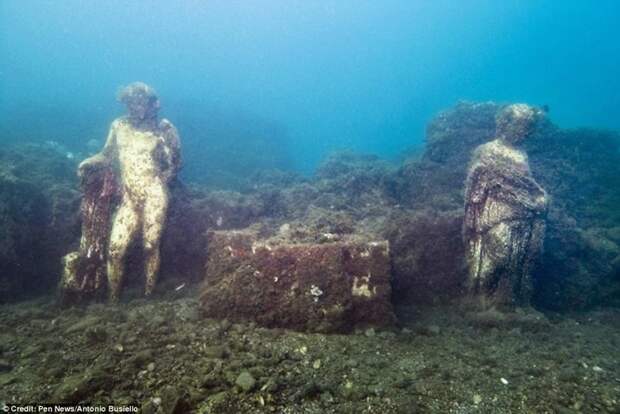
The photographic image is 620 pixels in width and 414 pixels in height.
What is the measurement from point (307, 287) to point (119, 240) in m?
3.80

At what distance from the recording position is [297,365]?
457cm

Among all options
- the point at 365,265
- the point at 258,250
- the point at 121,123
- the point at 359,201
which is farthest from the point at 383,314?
the point at 121,123

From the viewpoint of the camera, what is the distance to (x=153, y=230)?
717 cm

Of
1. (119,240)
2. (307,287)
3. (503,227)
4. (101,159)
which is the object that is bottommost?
(307,287)

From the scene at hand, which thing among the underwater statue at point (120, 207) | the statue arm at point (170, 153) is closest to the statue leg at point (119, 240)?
the underwater statue at point (120, 207)

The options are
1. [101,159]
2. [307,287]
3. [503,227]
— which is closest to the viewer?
[307,287]

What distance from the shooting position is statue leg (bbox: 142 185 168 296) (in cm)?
710

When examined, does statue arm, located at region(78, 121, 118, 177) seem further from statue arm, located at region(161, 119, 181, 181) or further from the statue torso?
statue arm, located at region(161, 119, 181, 181)

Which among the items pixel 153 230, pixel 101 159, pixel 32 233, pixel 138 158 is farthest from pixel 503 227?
pixel 32 233

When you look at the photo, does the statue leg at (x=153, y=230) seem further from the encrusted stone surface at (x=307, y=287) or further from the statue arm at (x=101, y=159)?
the encrusted stone surface at (x=307, y=287)

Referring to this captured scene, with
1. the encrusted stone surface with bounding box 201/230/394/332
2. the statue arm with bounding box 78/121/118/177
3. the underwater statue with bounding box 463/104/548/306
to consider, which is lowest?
the encrusted stone surface with bounding box 201/230/394/332

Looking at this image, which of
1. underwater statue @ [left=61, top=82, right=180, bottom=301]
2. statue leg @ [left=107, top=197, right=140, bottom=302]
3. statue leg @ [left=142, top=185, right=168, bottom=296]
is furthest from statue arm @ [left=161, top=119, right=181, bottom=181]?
statue leg @ [left=107, top=197, right=140, bottom=302]

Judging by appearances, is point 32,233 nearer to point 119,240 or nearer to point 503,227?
point 119,240

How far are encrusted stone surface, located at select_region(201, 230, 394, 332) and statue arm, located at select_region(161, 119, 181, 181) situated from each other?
2.88 m
